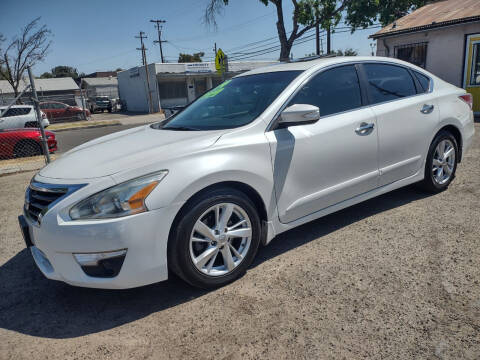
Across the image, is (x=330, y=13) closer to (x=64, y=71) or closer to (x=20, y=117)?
(x=20, y=117)

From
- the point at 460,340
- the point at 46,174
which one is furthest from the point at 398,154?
the point at 46,174

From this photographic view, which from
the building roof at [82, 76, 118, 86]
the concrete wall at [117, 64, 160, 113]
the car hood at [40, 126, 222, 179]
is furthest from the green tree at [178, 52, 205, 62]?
the car hood at [40, 126, 222, 179]

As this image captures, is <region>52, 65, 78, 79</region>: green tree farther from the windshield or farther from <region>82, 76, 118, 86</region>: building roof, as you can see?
the windshield

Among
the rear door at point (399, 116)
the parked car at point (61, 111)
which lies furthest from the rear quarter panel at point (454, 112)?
the parked car at point (61, 111)

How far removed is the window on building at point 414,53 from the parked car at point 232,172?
1142cm

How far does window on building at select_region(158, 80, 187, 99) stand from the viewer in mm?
35366

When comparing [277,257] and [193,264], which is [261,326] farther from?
[277,257]

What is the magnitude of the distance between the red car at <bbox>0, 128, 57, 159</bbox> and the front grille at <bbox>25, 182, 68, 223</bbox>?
7.46 m

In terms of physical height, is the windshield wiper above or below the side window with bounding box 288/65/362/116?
below

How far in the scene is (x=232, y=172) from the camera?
8.77ft

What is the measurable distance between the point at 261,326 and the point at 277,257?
936 mm

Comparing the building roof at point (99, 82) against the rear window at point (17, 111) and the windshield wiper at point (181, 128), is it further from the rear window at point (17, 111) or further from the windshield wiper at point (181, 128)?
the windshield wiper at point (181, 128)

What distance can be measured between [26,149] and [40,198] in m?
7.81

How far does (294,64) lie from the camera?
3641 millimetres
